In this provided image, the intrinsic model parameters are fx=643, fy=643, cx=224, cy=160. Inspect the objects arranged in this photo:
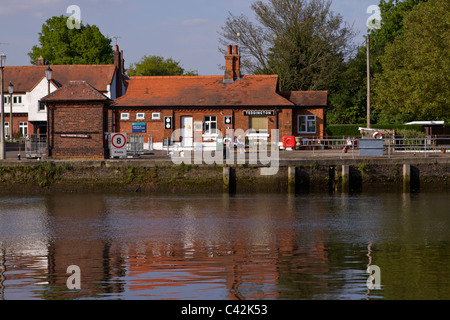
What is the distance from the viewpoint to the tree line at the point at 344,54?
43688 mm

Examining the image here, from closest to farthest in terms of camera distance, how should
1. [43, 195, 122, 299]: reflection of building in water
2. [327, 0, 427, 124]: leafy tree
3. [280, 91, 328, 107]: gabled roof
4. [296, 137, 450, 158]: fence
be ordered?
[43, 195, 122, 299]: reflection of building in water → [296, 137, 450, 158]: fence → [280, 91, 328, 107]: gabled roof → [327, 0, 427, 124]: leafy tree

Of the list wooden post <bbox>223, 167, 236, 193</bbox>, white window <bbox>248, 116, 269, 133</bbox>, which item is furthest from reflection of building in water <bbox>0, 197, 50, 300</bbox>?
white window <bbox>248, 116, 269, 133</bbox>

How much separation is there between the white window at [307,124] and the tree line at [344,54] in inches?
269

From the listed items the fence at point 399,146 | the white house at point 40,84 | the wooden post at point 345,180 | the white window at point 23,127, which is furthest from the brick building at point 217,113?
the white window at point 23,127

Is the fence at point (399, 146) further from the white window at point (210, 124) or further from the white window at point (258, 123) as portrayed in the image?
the white window at point (210, 124)

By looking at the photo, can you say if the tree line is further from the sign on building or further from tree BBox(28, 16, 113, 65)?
the sign on building

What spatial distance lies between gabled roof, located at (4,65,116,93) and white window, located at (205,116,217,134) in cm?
2229

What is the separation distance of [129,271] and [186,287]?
222 centimetres

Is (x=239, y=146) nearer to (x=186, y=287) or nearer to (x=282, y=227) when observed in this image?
(x=282, y=227)

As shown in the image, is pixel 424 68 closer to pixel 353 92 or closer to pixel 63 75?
pixel 353 92

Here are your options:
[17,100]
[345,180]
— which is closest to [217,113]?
[345,180]

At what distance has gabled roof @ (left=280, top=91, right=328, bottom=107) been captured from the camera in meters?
45.0

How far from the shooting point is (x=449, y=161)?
2981 cm
